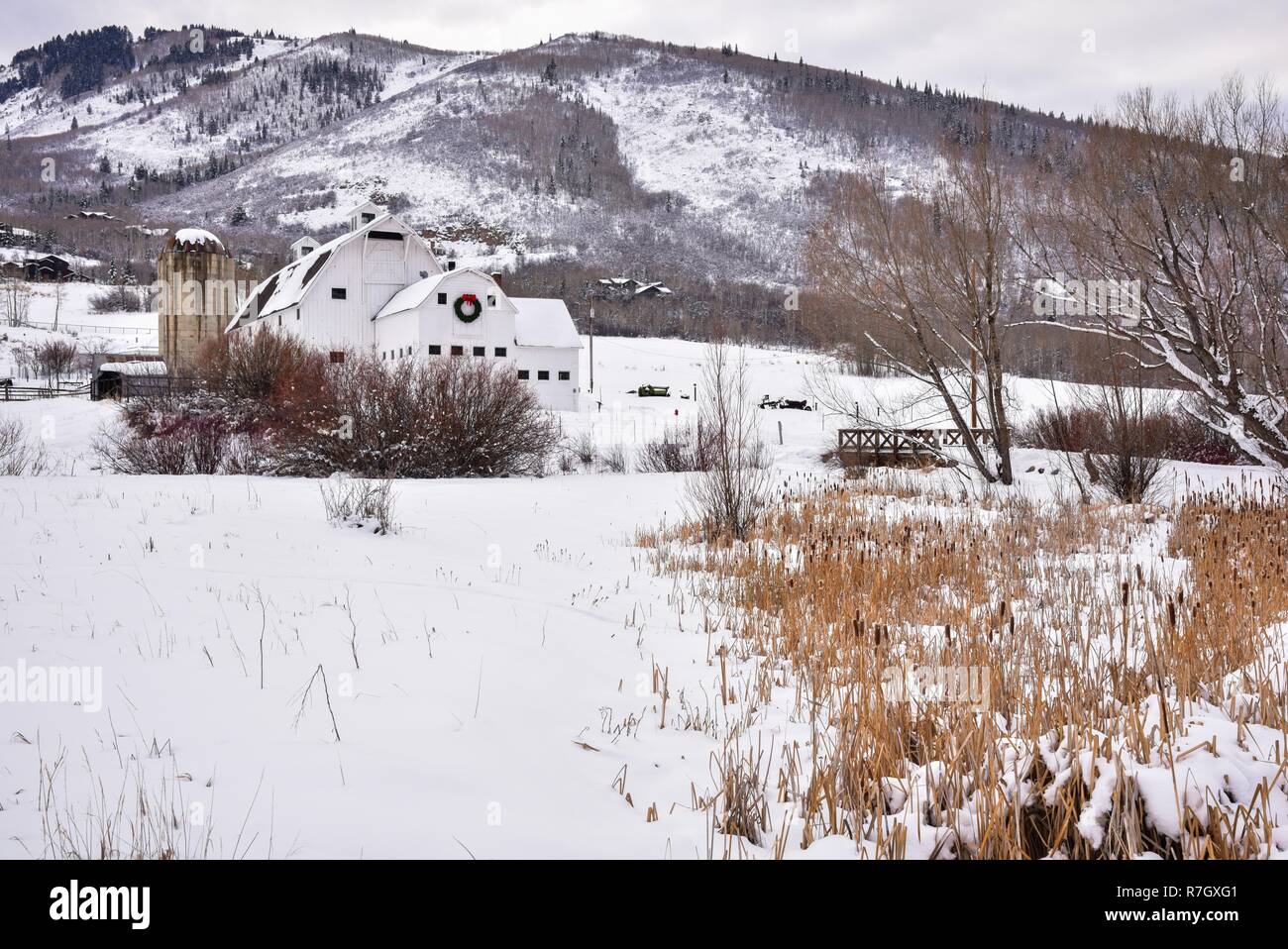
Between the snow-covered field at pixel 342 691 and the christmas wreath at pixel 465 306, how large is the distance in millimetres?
28395

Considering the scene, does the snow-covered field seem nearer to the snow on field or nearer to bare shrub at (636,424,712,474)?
bare shrub at (636,424,712,474)

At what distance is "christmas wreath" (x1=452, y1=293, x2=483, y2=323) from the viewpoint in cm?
3678

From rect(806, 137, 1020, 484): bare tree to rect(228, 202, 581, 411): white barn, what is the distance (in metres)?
20.8

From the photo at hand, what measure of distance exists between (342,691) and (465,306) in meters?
34.7

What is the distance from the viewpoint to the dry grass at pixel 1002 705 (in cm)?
272

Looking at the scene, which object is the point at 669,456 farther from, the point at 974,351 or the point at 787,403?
the point at 787,403

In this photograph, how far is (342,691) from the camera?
4.16 meters

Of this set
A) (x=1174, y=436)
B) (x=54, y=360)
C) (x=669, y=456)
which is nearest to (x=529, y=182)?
(x=54, y=360)

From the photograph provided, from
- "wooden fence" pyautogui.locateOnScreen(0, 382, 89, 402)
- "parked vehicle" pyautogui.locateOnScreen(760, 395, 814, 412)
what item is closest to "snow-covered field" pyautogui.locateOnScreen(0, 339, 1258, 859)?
"wooden fence" pyautogui.locateOnScreen(0, 382, 89, 402)

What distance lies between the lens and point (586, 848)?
109 inches

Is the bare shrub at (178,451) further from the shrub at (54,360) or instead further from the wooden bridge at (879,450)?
the shrub at (54,360)

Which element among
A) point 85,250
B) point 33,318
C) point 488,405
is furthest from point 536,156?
point 488,405

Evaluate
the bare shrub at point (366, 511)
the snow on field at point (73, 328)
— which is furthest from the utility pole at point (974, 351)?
the snow on field at point (73, 328)
